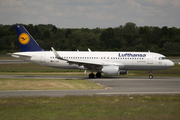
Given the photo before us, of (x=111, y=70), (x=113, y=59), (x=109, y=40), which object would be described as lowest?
(x=111, y=70)

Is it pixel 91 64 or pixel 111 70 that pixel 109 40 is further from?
pixel 111 70

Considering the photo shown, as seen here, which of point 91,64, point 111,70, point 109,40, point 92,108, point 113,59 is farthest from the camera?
point 109,40

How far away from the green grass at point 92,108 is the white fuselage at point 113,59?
16.9m

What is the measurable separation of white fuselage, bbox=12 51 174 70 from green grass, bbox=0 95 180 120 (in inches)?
665

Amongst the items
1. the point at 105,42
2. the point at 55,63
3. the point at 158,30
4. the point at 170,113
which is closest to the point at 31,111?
the point at 170,113

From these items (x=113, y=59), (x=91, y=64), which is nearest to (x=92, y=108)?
(x=91, y=64)

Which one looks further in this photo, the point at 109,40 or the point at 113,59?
the point at 109,40

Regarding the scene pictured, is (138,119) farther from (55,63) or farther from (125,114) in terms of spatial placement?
(55,63)

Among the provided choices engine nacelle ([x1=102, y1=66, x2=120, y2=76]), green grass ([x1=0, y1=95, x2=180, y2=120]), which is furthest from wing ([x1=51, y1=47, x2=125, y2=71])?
green grass ([x1=0, y1=95, x2=180, y2=120])

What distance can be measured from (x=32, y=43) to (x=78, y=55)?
274 inches

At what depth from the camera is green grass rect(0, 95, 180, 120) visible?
44.7 feet

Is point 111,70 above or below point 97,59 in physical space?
below

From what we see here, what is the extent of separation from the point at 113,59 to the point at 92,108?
2103 centimetres

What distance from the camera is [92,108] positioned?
15555mm
